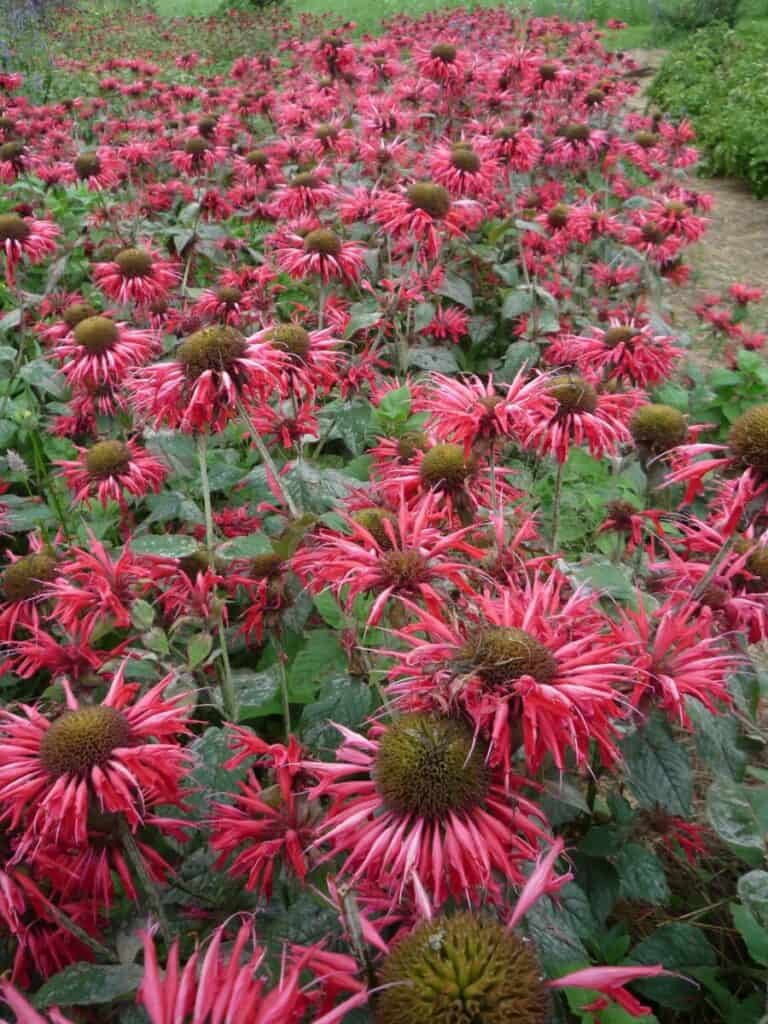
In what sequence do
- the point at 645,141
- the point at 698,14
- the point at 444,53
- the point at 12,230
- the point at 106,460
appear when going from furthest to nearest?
the point at 698,14 < the point at 645,141 < the point at 444,53 < the point at 12,230 < the point at 106,460

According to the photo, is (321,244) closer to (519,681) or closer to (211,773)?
(211,773)

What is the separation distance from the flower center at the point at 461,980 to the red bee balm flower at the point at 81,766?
400 millimetres

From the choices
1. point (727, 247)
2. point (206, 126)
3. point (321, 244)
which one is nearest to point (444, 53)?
point (206, 126)

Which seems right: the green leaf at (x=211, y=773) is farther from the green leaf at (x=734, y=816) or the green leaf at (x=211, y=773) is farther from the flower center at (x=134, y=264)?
the flower center at (x=134, y=264)

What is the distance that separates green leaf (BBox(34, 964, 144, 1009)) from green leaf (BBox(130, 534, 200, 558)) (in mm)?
734

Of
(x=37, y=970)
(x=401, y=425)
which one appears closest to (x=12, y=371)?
(x=401, y=425)

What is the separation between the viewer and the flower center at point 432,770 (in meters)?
0.93

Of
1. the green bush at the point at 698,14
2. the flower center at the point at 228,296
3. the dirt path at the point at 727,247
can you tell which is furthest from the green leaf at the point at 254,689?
the green bush at the point at 698,14

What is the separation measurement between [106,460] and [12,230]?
1.41 meters

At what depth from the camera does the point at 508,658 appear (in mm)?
968

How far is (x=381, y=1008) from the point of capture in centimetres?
79

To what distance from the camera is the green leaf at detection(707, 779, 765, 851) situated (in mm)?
1222

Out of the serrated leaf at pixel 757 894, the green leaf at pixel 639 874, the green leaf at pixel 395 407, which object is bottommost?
the green leaf at pixel 639 874

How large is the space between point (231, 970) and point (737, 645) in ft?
3.10
